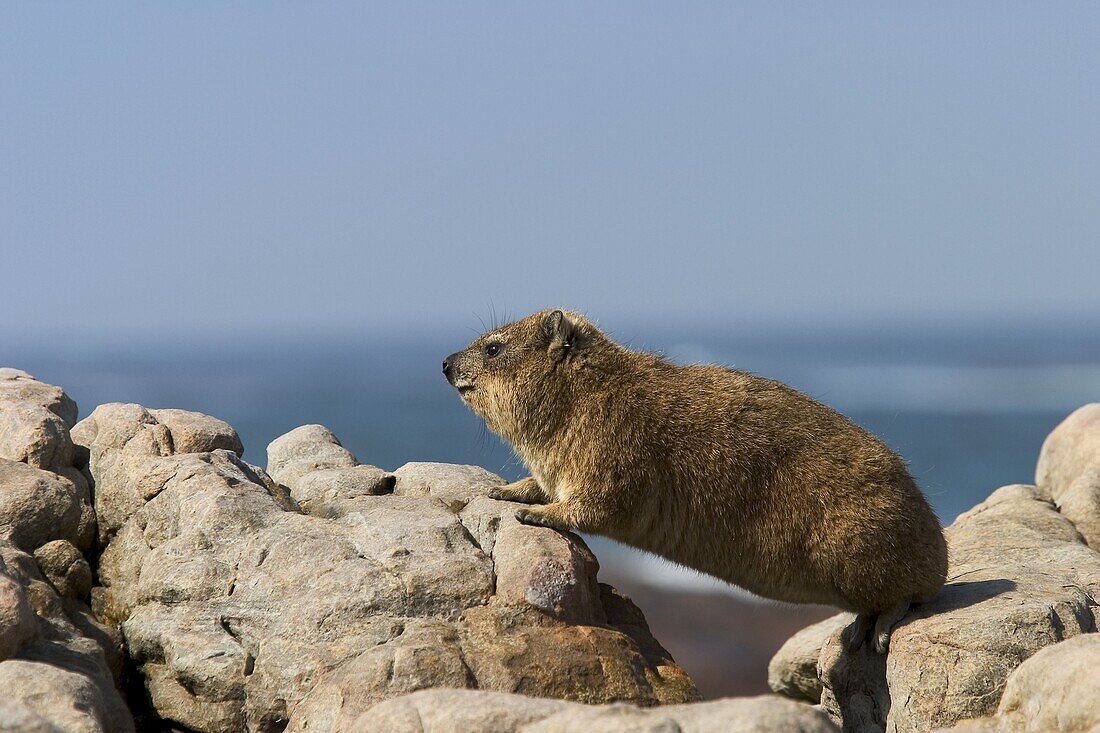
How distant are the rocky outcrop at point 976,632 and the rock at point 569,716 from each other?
2586mm

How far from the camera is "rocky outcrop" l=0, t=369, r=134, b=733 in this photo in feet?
26.3

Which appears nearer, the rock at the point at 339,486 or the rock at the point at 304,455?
the rock at the point at 339,486

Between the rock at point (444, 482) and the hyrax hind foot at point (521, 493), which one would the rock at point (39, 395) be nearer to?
the rock at point (444, 482)

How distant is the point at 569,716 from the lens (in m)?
6.61

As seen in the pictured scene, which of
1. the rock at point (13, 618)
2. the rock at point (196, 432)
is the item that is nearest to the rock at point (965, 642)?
the rock at point (196, 432)

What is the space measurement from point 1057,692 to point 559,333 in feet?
17.9

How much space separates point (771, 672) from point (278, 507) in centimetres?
767

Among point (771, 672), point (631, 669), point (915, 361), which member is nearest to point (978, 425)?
point (915, 361)

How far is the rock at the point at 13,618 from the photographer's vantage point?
8812 mm

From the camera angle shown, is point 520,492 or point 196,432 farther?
point 196,432

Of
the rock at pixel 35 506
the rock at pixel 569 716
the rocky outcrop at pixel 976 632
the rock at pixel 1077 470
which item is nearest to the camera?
the rock at pixel 569 716

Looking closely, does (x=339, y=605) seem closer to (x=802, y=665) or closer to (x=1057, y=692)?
(x=1057, y=692)

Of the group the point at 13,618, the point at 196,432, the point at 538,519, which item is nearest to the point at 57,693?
the point at 13,618

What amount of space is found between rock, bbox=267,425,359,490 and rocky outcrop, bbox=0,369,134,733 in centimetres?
222
